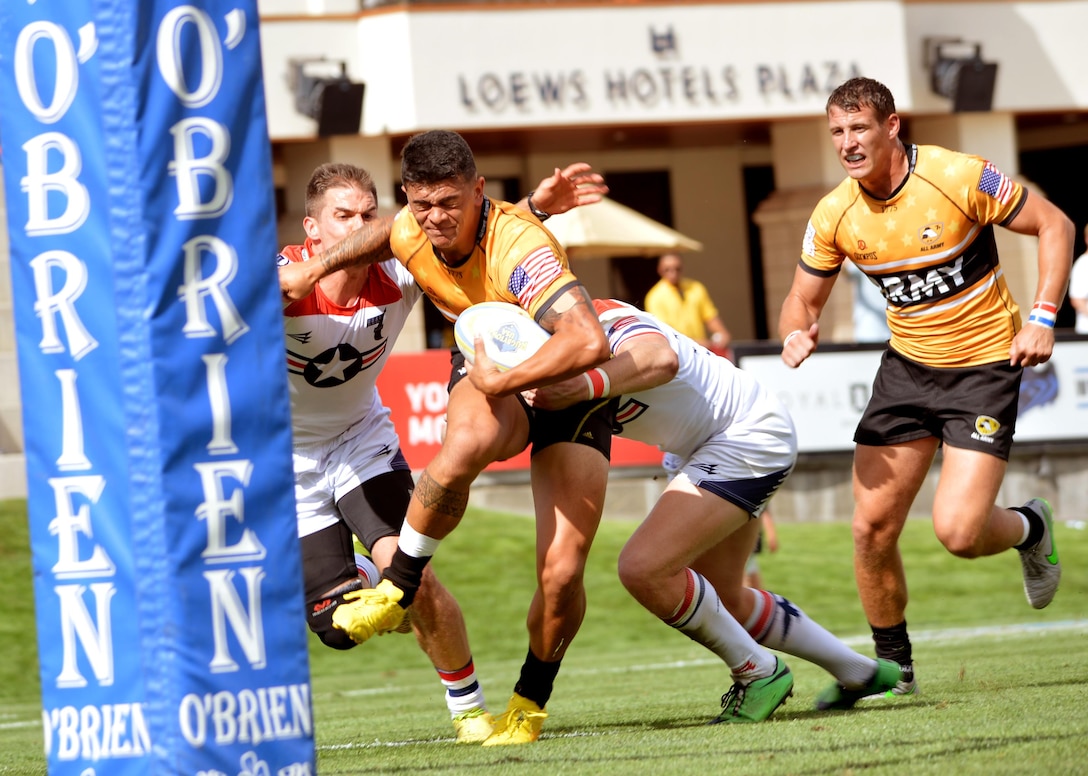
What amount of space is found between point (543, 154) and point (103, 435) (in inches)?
775

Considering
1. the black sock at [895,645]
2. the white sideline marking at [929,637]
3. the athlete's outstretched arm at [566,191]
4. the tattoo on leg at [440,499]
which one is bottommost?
the white sideline marking at [929,637]

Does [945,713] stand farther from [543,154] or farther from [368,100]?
[543,154]

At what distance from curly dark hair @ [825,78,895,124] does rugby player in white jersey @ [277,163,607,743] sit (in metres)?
0.99

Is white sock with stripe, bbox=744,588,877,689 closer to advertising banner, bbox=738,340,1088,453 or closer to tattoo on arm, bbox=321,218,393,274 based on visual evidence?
tattoo on arm, bbox=321,218,393,274

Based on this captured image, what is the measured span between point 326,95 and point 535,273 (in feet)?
44.9

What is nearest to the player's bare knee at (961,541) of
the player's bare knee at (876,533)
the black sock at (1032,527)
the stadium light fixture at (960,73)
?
the player's bare knee at (876,533)

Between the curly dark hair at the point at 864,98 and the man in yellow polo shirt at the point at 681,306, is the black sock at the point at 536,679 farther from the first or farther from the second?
the man in yellow polo shirt at the point at 681,306

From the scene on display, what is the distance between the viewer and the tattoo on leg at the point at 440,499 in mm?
5387

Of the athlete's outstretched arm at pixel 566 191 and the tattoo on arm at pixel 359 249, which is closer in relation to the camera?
the tattoo on arm at pixel 359 249

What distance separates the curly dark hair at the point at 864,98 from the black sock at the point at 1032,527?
182 centimetres

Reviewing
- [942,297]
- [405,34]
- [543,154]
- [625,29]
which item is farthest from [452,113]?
[942,297]

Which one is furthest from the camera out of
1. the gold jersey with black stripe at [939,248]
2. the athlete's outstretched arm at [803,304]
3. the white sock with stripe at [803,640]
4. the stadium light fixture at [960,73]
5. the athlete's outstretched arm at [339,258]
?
the stadium light fixture at [960,73]

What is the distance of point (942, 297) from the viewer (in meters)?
6.32

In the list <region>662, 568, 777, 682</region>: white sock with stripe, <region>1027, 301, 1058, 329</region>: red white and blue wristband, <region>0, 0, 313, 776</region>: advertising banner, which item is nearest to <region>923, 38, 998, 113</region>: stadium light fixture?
<region>1027, 301, 1058, 329</region>: red white and blue wristband
